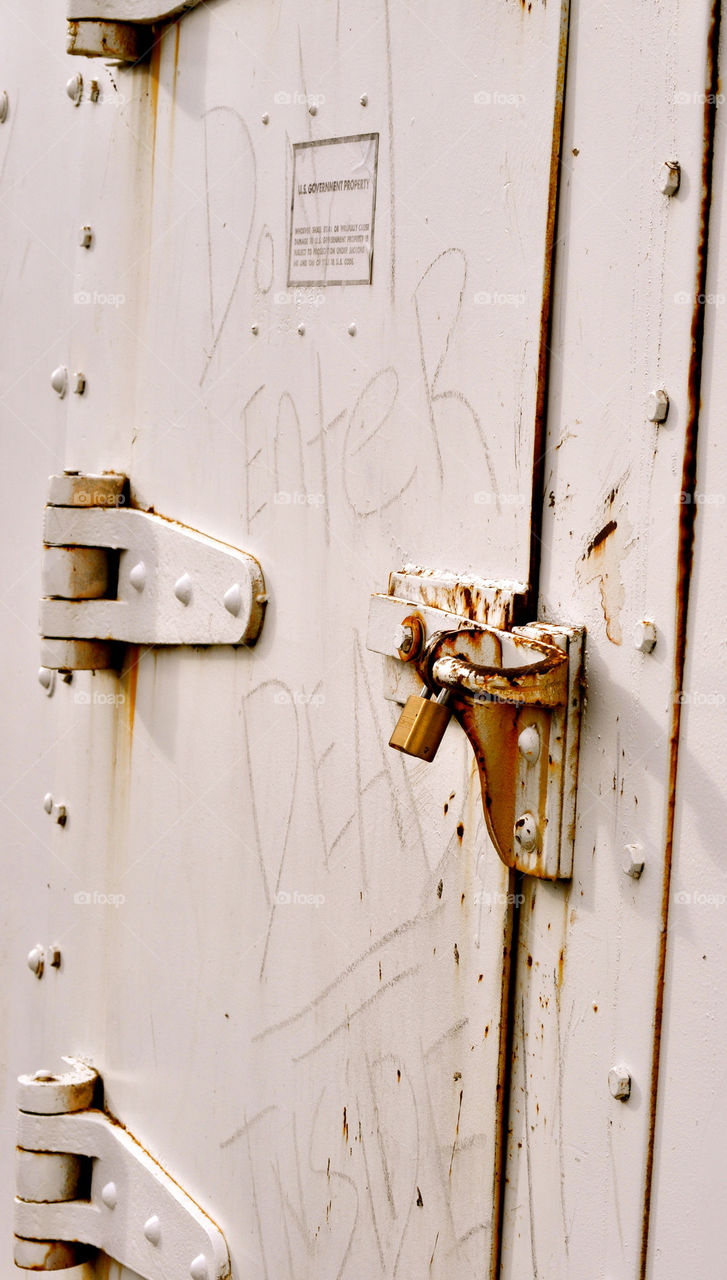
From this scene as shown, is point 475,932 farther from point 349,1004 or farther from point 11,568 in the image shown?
point 11,568

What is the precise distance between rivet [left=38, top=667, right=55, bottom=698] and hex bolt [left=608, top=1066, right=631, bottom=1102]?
2.88ft

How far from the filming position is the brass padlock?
3.29 ft

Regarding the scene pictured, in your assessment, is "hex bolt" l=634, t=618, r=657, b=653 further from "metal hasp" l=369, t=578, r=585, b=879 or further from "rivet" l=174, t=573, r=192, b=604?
"rivet" l=174, t=573, r=192, b=604

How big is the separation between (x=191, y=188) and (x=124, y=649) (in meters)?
0.48

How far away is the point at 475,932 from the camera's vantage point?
3.63ft

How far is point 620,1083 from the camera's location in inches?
38.3

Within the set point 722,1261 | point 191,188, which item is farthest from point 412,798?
point 191,188

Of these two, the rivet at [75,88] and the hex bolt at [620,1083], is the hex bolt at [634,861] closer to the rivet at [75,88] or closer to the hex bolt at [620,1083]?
the hex bolt at [620,1083]

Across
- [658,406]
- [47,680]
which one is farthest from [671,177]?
[47,680]

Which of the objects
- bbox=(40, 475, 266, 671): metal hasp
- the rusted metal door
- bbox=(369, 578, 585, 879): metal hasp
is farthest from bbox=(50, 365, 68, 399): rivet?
bbox=(369, 578, 585, 879): metal hasp

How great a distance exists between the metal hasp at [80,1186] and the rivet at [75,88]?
107cm

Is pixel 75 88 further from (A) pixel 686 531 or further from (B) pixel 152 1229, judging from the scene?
(B) pixel 152 1229

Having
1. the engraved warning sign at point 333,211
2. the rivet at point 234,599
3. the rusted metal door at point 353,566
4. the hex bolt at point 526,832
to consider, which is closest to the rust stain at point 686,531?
the rusted metal door at point 353,566

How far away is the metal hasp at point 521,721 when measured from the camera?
986mm
